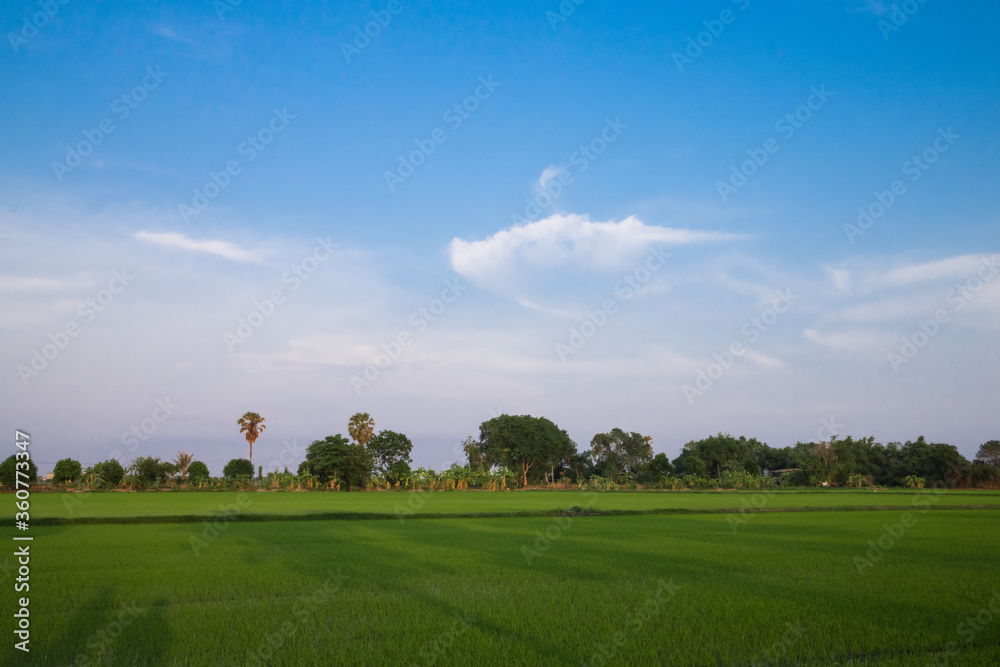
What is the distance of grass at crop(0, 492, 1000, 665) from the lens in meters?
6.75

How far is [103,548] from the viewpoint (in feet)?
50.6

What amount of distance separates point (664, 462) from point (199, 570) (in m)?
76.5

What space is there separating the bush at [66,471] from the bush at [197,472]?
31.0 ft

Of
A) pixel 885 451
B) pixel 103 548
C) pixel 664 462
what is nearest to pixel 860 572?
pixel 103 548

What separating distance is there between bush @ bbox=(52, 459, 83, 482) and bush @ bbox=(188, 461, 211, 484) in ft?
31.0

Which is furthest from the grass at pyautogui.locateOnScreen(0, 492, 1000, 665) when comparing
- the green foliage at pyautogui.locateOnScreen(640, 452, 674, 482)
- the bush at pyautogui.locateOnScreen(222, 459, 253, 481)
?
the green foliage at pyautogui.locateOnScreen(640, 452, 674, 482)

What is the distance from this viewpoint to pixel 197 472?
198 feet

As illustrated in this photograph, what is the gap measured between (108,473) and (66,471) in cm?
320

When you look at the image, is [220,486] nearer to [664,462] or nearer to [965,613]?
[664,462]

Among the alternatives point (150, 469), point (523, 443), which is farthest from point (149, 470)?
point (523, 443)

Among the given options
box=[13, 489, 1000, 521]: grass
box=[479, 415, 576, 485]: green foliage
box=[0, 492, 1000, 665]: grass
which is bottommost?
box=[13, 489, 1000, 521]: grass

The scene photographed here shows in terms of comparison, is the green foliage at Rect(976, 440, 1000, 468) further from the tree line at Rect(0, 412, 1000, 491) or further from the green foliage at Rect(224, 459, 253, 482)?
the green foliage at Rect(224, 459, 253, 482)

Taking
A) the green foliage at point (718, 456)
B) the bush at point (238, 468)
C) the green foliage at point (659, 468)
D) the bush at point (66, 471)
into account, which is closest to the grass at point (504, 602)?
the bush at point (66, 471)

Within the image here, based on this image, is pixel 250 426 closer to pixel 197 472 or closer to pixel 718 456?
pixel 197 472
